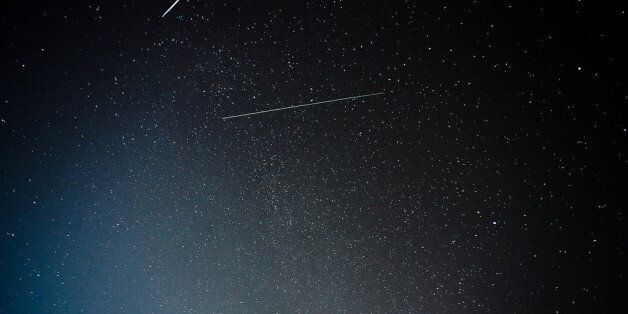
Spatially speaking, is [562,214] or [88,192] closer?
[562,214]

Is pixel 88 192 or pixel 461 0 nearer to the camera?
pixel 461 0

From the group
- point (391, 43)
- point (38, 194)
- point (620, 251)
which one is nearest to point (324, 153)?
point (391, 43)

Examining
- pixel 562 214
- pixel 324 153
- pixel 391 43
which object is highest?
pixel 391 43

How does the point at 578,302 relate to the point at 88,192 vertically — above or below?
below

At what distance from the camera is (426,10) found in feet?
1.53

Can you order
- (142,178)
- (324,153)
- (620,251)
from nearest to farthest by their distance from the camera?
(620,251), (324,153), (142,178)

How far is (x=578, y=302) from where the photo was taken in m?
0.48

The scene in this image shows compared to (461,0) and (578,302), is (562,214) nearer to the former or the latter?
(578,302)

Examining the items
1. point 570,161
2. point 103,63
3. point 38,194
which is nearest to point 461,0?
point 570,161

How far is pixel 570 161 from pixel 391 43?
26cm

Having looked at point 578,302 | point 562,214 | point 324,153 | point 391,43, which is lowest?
point 578,302

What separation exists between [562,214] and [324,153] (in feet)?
1.02

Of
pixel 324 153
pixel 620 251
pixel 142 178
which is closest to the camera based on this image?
pixel 620 251

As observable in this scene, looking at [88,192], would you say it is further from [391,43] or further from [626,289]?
[626,289]
